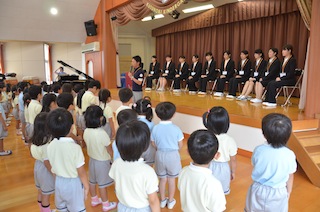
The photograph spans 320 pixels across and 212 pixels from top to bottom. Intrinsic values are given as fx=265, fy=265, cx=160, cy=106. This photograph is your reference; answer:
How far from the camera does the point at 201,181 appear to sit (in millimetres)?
1334

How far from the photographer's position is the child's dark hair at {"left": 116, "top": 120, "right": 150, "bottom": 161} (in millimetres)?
1378

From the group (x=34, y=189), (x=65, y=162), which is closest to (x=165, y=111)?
(x=65, y=162)

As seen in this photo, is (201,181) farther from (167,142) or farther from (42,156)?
(42,156)

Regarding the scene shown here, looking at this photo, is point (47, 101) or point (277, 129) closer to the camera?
point (277, 129)

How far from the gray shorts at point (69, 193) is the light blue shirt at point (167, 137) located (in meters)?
0.74

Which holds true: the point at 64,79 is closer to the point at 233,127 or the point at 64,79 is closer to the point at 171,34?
the point at 171,34

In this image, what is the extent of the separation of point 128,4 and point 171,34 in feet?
10.2

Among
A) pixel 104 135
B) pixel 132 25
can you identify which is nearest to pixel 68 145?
pixel 104 135

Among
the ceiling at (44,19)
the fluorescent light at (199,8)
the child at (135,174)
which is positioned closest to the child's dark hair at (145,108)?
the child at (135,174)

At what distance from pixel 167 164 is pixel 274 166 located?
95 centimetres

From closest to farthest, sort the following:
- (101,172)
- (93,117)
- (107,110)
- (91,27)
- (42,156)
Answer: (42,156) → (93,117) → (101,172) → (107,110) → (91,27)

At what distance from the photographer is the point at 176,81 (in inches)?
312

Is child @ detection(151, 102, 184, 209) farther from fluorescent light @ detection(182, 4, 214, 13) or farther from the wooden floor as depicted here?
fluorescent light @ detection(182, 4, 214, 13)

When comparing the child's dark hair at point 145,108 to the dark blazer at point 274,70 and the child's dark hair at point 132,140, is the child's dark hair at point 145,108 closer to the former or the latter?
the child's dark hair at point 132,140
